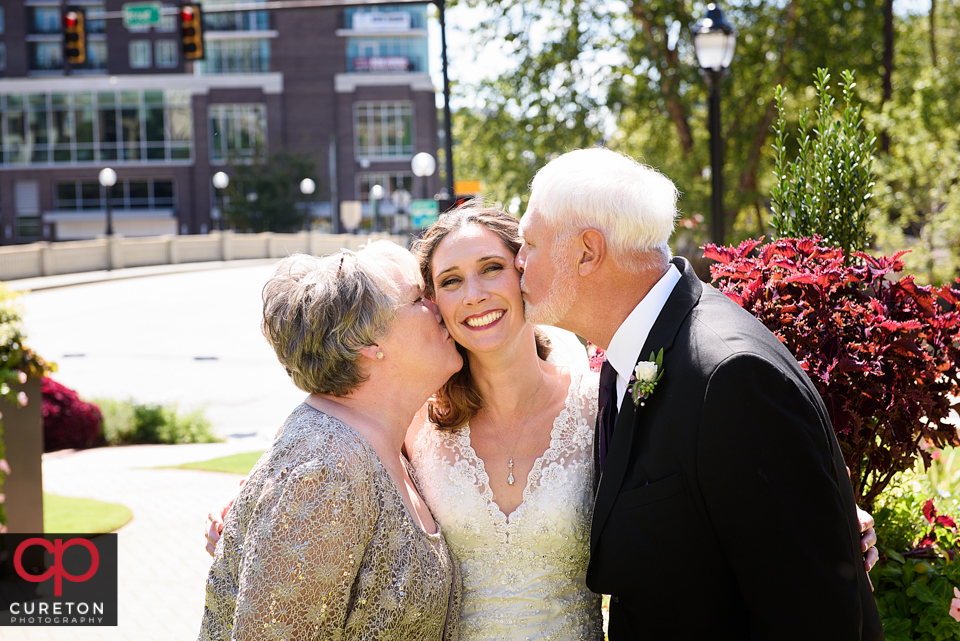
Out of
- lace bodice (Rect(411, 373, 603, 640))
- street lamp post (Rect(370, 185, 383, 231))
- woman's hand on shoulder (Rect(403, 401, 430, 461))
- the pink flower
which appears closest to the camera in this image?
lace bodice (Rect(411, 373, 603, 640))

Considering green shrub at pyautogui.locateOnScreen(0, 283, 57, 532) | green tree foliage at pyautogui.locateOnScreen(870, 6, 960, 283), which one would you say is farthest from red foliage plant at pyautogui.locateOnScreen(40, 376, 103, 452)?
green tree foliage at pyautogui.locateOnScreen(870, 6, 960, 283)

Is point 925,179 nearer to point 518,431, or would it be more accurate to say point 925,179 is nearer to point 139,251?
point 518,431

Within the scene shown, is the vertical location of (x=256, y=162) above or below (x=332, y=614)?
above

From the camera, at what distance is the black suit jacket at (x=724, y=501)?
2.03 metres

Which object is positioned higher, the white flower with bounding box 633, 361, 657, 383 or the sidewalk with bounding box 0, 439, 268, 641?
the white flower with bounding box 633, 361, 657, 383

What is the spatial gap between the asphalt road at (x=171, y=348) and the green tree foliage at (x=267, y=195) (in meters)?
25.4

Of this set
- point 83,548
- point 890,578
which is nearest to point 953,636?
point 890,578

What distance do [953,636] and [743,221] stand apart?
17.4 metres

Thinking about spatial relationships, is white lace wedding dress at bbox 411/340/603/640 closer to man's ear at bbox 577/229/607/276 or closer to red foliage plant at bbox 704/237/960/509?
man's ear at bbox 577/229/607/276

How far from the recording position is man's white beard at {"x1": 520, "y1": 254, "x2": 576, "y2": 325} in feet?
8.50

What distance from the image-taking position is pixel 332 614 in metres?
2.47

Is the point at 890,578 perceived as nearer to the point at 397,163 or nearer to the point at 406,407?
the point at 406,407

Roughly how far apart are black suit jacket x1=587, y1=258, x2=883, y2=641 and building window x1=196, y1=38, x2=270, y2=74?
65317 mm

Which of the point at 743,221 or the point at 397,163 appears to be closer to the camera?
the point at 743,221
